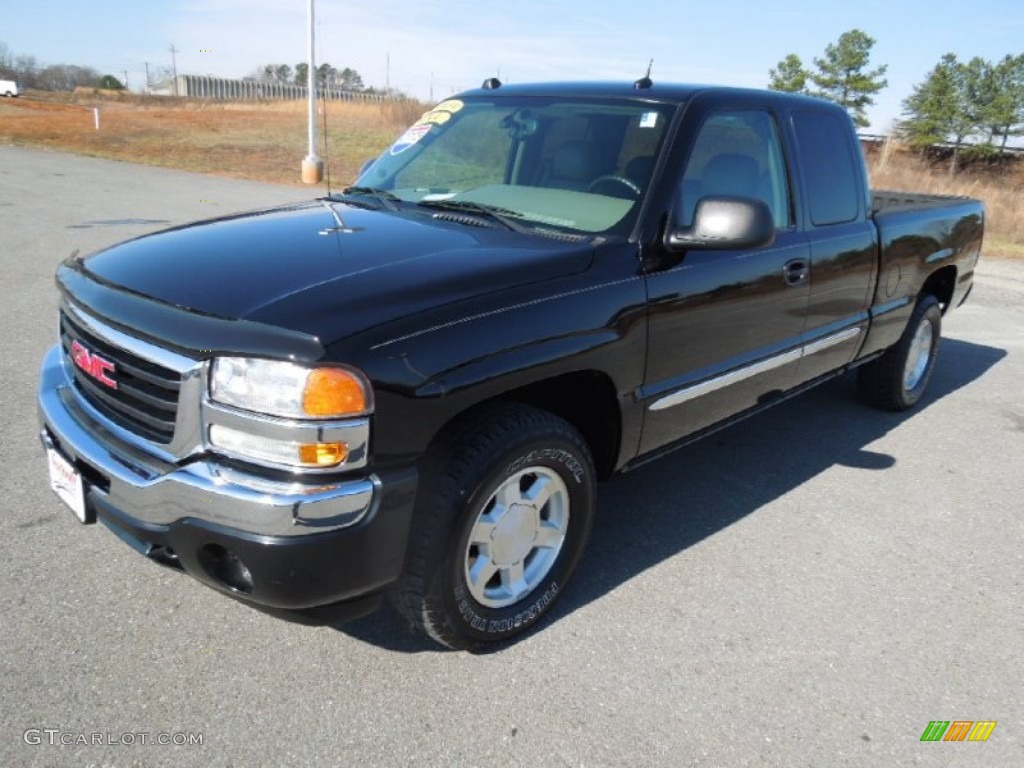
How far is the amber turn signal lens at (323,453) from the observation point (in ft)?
6.79

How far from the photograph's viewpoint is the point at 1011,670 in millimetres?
2764

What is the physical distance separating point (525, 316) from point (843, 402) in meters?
3.80

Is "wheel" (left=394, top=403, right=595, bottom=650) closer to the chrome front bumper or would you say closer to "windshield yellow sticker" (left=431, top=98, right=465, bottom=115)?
the chrome front bumper

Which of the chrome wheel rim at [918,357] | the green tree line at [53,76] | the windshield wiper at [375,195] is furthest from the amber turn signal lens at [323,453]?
the green tree line at [53,76]

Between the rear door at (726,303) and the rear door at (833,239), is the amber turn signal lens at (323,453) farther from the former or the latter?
the rear door at (833,239)

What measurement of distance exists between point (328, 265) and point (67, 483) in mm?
1061

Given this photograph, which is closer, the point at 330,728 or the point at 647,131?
the point at 330,728

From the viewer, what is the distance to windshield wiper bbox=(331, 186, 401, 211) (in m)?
3.43

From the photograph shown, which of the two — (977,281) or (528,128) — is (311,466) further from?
(977,281)

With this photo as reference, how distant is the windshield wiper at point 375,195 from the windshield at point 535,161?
1 centimetres

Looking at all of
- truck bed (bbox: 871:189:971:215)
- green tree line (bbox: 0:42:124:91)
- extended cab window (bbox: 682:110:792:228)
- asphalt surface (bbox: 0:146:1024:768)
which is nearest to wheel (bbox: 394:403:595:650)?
asphalt surface (bbox: 0:146:1024:768)

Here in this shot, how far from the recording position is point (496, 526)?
8.56 feet

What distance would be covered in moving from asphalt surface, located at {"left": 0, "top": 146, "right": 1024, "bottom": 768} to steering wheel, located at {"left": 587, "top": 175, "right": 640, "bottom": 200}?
1.42m

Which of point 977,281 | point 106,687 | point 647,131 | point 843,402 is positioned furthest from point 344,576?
point 977,281
